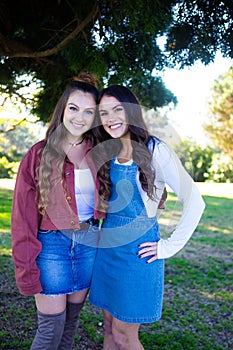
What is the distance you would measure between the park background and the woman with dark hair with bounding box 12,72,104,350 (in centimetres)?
42

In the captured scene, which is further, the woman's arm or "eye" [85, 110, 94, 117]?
"eye" [85, 110, 94, 117]

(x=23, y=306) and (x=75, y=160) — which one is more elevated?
(x=75, y=160)

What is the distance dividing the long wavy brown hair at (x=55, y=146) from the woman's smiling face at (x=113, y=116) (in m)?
0.10

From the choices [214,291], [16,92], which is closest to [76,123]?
[16,92]

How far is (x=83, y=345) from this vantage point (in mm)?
2877

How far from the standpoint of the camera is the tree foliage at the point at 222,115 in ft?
57.9

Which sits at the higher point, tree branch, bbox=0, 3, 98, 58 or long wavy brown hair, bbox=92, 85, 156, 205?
tree branch, bbox=0, 3, 98, 58

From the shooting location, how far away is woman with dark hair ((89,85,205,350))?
1.90 meters

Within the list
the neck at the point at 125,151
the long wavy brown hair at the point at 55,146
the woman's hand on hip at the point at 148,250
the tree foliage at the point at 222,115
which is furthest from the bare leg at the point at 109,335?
the tree foliage at the point at 222,115

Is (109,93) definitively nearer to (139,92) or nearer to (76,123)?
(76,123)

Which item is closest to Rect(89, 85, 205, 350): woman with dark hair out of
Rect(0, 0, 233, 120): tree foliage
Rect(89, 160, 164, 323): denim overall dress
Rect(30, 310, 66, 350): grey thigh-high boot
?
Rect(89, 160, 164, 323): denim overall dress

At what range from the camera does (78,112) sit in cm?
199

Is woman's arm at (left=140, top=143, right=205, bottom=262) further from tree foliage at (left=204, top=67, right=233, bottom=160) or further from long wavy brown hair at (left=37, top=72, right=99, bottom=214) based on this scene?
tree foliage at (left=204, top=67, right=233, bottom=160)

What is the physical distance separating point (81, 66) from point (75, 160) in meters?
0.71
